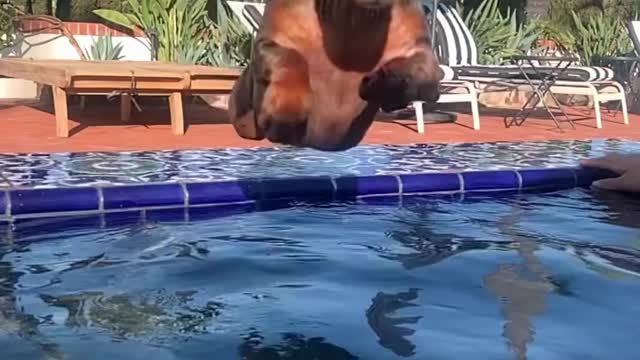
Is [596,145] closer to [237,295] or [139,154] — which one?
[139,154]

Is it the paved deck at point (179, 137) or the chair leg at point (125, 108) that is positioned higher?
the chair leg at point (125, 108)

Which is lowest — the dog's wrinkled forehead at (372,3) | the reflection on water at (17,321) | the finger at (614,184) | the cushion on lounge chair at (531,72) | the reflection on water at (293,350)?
the reflection on water at (293,350)

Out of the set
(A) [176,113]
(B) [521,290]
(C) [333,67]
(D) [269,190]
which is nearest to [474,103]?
(A) [176,113]

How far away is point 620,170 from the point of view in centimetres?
651

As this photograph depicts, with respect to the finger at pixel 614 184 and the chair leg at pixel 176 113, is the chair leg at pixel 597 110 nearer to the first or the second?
the finger at pixel 614 184

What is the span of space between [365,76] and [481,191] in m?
3.77

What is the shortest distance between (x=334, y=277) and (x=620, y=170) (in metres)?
2.95

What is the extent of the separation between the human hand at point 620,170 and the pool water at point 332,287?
35 centimetres

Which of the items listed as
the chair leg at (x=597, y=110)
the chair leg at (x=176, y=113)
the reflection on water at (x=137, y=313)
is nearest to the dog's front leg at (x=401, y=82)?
the reflection on water at (x=137, y=313)

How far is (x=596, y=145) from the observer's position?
824cm

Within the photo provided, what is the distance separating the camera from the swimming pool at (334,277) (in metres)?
3.42

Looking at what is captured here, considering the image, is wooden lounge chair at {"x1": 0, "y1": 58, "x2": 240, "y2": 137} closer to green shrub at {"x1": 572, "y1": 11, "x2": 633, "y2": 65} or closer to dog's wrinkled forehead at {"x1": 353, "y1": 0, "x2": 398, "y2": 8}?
dog's wrinkled forehead at {"x1": 353, "y1": 0, "x2": 398, "y2": 8}

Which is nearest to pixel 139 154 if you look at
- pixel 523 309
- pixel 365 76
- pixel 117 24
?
pixel 523 309

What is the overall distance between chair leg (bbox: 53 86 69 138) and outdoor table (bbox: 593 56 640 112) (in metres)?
7.45
